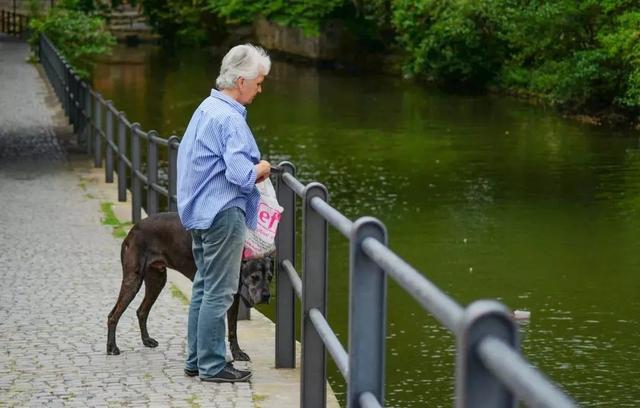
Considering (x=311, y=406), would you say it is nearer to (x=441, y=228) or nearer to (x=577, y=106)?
(x=441, y=228)

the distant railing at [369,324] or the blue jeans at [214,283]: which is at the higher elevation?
the distant railing at [369,324]

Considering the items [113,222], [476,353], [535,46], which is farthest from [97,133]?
[535,46]

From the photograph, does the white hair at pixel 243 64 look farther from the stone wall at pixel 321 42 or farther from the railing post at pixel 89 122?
the stone wall at pixel 321 42

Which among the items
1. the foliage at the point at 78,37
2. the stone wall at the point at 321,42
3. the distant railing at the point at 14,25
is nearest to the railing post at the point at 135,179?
the foliage at the point at 78,37

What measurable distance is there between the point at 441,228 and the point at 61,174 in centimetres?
550

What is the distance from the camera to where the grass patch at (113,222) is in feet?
50.1

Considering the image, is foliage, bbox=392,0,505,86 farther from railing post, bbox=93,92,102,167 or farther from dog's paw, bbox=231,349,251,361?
dog's paw, bbox=231,349,251,361

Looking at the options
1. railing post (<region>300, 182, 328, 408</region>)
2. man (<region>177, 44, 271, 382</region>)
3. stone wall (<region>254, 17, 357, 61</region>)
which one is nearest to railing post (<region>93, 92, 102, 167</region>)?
man (<region>177, 44, 271, 382</region>)

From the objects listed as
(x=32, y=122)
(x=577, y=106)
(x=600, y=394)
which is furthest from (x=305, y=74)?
(x=600, y=394)

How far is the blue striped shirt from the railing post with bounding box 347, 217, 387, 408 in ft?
9.17

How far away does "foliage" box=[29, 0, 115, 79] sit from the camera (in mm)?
33062

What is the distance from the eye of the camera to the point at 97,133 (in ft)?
70.0

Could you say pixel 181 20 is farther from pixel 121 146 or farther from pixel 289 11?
pixel 121 146

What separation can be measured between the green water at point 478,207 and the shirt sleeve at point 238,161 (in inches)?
173
